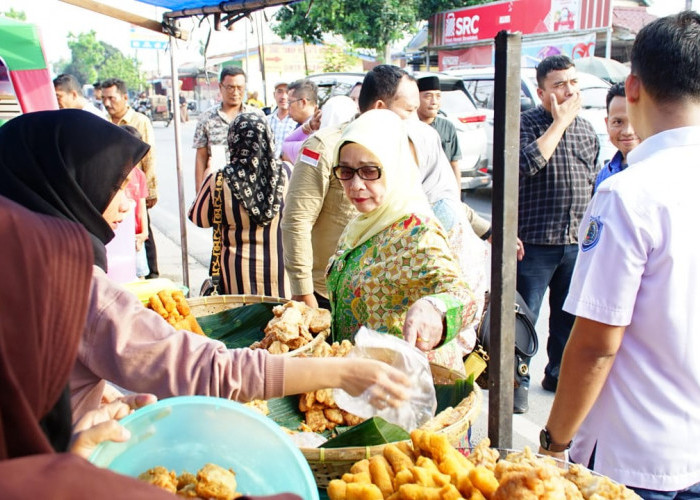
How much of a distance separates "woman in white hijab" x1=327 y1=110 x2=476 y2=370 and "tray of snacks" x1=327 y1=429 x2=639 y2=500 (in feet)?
1.99

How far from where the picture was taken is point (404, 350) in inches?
72.7

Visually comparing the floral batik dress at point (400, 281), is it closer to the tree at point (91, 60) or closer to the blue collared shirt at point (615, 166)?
the blue collared shirt at point (615, 166)

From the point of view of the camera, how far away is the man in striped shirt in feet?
13.0

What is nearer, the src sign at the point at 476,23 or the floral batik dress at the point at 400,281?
the floral batik dress at the point at 400,281

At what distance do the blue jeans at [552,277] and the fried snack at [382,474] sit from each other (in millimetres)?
2743

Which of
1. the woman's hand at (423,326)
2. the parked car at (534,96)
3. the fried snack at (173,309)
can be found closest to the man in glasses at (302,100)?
the parked car at (534,96)

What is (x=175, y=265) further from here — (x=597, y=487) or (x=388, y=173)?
(x=597, y=487)

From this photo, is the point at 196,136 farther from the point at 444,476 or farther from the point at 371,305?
the point at 444,476

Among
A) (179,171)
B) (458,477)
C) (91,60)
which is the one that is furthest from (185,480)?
(91,60)

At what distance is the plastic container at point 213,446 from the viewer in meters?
1.26

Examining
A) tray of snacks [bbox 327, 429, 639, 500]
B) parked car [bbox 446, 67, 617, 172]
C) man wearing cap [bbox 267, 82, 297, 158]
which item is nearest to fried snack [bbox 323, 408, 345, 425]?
tray of snacks [bbox 327, 429, 639, 500]

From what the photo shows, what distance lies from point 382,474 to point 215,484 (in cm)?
46

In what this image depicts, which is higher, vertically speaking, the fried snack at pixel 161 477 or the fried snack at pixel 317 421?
the fried snack at pixel 161 477

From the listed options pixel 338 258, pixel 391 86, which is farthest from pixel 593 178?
pixel 338 258
